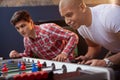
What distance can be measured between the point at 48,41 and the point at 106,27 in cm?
89

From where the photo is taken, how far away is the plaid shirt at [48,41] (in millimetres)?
2365

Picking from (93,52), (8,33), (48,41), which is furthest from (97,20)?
(8,33)

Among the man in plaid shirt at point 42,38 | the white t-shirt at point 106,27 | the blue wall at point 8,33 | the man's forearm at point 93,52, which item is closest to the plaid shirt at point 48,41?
the man in plaid shirt at point 42,38

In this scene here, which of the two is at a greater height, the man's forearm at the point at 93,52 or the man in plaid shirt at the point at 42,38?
the man in plaid shirt at the point at 42,38

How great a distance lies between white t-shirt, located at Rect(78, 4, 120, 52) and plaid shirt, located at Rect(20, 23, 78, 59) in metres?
0.42

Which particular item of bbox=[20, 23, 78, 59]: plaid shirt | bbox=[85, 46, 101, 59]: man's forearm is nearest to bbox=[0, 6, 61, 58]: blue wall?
bbox=[20, 23, 78, 59]: plaid shirt

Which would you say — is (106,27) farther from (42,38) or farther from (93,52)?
(42,38)

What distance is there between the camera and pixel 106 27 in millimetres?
1690

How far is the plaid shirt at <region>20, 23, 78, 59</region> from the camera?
7.76 ft

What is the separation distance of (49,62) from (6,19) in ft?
7.80

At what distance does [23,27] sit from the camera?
8.30 feet

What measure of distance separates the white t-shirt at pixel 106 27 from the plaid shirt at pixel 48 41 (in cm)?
42

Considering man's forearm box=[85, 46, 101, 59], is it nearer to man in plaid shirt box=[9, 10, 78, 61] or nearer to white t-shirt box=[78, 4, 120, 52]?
white t-shirt box=[78, 4, 120, 52]

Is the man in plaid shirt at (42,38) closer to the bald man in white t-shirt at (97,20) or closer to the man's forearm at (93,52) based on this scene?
the man's forearm at (93,52)
